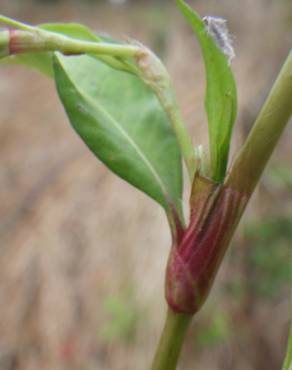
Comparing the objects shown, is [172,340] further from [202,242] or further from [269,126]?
[269,126]

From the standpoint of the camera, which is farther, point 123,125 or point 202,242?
point 123,125

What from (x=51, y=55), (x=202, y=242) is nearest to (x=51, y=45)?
(x=51, y=55)

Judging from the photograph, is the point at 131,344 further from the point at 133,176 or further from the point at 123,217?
the point at 133,176

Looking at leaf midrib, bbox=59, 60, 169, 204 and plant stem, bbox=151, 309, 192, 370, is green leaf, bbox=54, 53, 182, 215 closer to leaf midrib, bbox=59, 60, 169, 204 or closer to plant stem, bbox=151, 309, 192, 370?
leaf midrib, bbox=59, 60, 169, 204

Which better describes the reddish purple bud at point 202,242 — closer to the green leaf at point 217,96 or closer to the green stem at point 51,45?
the green leaf at point 217,96

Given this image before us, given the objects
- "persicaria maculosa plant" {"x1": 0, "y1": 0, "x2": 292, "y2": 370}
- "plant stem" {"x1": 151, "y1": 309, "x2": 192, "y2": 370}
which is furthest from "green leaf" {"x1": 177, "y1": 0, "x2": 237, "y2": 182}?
"plant stem" {"x1": 151, "y1": 309, "x2": 192, "y2": 370}

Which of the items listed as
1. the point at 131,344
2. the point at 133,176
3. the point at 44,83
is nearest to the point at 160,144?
the point at 133,176
